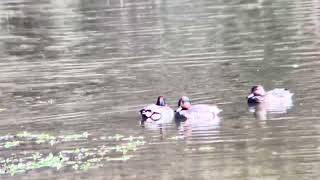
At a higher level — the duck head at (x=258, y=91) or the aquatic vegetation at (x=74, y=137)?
the duck head at (x=258, y=91)

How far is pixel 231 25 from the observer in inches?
1606

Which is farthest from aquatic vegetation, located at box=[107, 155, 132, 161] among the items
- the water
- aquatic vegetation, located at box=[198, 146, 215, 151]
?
aquatic vegetation, located at box=[198, 146, 215, 151]

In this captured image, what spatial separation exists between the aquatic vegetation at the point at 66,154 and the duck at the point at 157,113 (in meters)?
1.84

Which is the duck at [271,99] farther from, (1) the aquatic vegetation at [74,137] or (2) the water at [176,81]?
(1) the aquatic vegetation at [74,137]

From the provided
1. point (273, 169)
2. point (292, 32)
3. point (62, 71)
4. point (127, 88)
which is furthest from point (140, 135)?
point (292, 32)

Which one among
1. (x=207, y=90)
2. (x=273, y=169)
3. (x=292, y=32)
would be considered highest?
(x=292, y=32)

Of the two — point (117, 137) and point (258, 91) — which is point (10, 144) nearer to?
point (117, 137)

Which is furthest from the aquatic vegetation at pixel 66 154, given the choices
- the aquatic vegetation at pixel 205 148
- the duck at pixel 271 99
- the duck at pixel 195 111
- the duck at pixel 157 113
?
the duck at pixel 271 99

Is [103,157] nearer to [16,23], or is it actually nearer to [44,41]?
[44,41]

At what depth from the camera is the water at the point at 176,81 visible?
1642 centimetres

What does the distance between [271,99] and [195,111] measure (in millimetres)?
2296

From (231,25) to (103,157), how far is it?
24.3 meters

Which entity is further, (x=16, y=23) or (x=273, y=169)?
(x=16, y=23)

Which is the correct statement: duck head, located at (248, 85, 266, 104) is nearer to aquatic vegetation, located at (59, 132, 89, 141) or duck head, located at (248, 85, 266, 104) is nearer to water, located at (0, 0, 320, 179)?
water, located at (0, 0, 320, 179)
